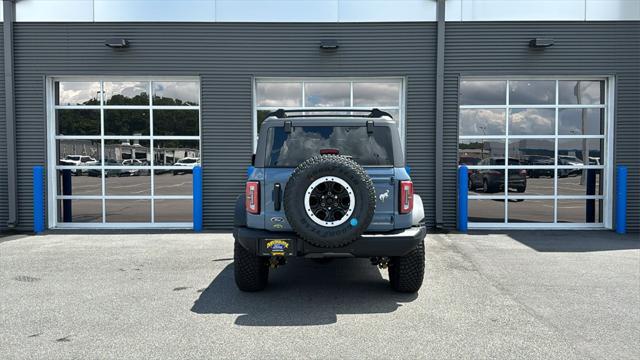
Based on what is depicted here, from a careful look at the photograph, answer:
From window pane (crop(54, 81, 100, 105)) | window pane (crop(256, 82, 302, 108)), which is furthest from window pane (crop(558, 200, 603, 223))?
window pane (crop(54, 81, 100, 105))

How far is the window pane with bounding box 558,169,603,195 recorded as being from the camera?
1002cm

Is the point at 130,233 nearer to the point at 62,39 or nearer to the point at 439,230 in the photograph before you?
the point at 62,39

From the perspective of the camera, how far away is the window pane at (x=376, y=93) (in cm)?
1009

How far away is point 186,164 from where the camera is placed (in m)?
10.0

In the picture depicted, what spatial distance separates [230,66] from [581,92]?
7.55m

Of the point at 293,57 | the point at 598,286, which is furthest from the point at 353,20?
the point at 598,286

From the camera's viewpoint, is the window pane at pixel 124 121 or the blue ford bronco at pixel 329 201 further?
the window pane at pixel 124 121

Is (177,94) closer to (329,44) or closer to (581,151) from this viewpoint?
(329,44)

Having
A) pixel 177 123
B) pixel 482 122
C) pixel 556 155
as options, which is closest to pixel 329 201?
pixel 177 123

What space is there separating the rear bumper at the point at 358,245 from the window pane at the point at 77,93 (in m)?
7.15

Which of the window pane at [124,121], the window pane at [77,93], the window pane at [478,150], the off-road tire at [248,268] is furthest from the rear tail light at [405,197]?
the window pane at [77,93]

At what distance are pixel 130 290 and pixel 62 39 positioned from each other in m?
6.88

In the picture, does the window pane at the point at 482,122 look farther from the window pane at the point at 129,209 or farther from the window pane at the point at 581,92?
the window pane at the point at 129,209

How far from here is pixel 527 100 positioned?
10.1 m
